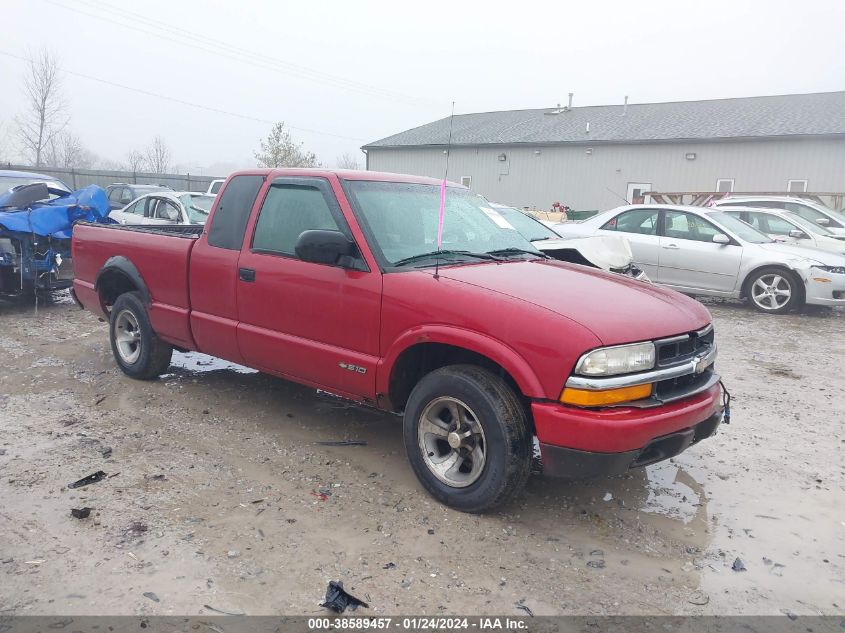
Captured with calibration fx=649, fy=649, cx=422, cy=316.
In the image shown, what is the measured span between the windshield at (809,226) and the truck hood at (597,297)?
9176 millimetres

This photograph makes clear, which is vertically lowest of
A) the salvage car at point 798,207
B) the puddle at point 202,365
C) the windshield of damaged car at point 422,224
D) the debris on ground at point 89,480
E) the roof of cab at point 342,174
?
the debris on ground at point 89,480

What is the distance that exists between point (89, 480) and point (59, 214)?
5743mm

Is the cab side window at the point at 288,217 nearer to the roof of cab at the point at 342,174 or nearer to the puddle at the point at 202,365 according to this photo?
the roof of cab at the point at 342,174

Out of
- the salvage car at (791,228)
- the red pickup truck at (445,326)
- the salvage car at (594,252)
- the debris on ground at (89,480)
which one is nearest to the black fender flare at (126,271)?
the red pickup truck at (445,326)

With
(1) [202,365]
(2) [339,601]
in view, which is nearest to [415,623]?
(2) [339,601]

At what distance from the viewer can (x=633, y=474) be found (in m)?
4.19

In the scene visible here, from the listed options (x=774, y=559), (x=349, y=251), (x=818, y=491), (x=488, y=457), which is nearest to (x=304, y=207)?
(x=349, y=251)

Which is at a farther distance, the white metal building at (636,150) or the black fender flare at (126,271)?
the white metal building at (636,150)

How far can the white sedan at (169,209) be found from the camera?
11.7 meters

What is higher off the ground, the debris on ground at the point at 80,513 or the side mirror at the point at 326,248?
the side mirror at the point at 326,248

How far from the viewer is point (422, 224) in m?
4.26

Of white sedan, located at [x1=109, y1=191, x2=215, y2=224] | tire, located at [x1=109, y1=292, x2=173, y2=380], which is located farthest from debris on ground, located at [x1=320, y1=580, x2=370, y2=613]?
white sedan, located at [x1=109, y1=191, x2=215, y2=224]

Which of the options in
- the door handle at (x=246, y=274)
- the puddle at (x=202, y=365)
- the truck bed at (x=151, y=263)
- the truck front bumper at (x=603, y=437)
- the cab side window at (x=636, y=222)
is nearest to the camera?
the truck front bumper at (x=603, y=437)

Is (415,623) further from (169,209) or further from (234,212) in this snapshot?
(169,209)
